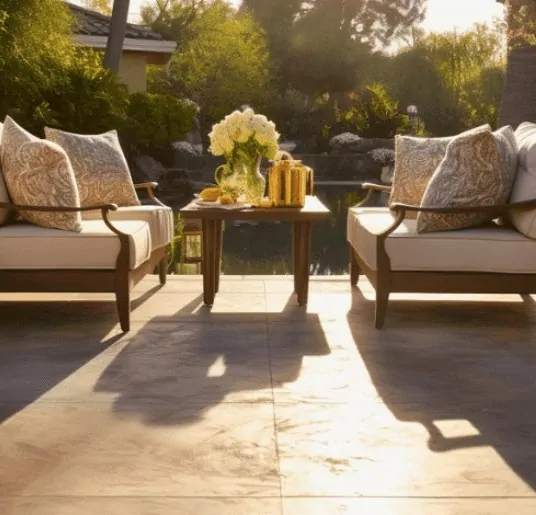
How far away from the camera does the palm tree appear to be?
11.5m

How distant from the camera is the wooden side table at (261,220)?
5.58 meters

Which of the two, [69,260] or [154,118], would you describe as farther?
[154,118]

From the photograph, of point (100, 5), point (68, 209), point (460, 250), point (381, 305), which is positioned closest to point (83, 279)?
point (68, 209)

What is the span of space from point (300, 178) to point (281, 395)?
230 centimetres

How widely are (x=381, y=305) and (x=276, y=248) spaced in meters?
6.69

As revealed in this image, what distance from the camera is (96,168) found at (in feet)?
20.3

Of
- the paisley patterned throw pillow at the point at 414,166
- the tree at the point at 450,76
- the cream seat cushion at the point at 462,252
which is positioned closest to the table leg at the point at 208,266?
the cream seat cushion at the point at 462,252

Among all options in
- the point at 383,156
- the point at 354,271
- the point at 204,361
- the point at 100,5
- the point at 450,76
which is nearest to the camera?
the point at 204,361

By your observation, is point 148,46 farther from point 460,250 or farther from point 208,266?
point 460,250

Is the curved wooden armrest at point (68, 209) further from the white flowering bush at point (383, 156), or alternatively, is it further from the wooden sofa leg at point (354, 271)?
the white flowering bush at point (383, 156)

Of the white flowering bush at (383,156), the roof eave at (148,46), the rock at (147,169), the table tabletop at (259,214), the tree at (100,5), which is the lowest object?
the white flowering bush at (383,156)

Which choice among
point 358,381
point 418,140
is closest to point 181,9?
point 418,140

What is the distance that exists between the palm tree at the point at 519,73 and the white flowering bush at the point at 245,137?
6.49 m

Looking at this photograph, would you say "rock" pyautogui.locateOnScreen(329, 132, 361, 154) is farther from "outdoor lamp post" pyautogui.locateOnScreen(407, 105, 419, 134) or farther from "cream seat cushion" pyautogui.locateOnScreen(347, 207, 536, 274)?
"cream seat cushion" pyautogui.locateOnScreen(347, 207, 536, 274)
